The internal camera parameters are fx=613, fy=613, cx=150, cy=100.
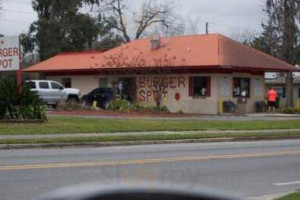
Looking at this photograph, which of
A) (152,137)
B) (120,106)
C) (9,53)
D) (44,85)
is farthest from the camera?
(44,85)

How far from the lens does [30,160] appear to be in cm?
1418

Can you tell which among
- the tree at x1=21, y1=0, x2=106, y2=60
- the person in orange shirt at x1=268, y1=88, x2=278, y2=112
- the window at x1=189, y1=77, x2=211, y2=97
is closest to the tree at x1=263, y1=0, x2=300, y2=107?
the person in orange shirt at x1=268, y1=88, x2=278, y2=112

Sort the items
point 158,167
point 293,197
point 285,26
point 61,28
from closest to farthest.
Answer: point 293,197
point 158,167
point 285,26
point 61,28

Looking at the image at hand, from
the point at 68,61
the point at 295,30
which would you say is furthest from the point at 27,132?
the point at 295,30

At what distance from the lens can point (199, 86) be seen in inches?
1531

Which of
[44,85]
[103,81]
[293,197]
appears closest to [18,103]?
[44,85]

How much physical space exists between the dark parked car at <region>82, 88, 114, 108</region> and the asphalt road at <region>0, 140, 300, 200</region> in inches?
841

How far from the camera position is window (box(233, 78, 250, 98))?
39.5 m

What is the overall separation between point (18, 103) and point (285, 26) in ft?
108

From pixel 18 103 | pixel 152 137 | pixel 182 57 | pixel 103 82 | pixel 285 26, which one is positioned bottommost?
pixel 152 137

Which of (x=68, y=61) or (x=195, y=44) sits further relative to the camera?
(x=68, y=61)

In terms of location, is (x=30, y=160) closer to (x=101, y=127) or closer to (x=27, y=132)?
(x=27, y=132)

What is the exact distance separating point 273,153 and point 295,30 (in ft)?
124

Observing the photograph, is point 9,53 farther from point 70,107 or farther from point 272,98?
point 272,98
